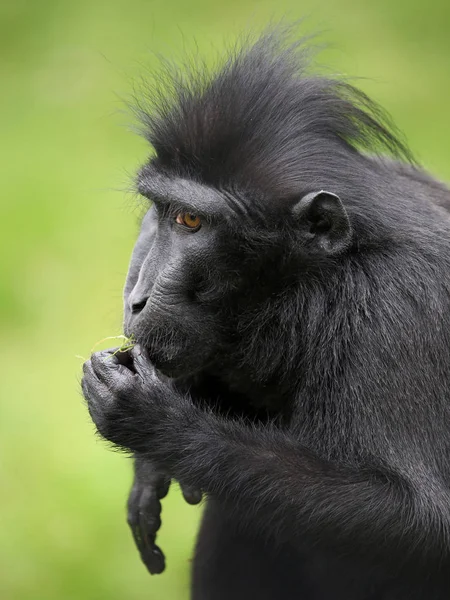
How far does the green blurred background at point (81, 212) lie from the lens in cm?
842

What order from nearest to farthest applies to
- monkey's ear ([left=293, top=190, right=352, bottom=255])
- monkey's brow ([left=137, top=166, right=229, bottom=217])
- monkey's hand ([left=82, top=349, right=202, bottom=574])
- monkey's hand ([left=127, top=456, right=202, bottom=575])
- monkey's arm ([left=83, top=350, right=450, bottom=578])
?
monkey's arm ([left=83, top=350, right=450, bottom=578]), monkey's hand ([left=82, top=349, right=202, bottom=574]), monkey's ear ([left=293, top=190, right=352, bottom=255]), monkey's brow ([left=137, top=166, right=229, bottom=217]), monkey's hand ([left=127, top=456, right=202, bottom=575])

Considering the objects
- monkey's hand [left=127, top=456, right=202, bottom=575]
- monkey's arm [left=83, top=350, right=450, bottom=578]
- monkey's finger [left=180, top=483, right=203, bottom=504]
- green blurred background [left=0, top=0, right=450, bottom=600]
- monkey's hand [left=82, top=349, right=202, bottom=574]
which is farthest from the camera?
green blurred background [left=0, top=0, right=450, bottom=600]

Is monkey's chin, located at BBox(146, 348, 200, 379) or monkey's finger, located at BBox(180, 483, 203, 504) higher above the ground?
monkey's chin, located at BBox(146, 348, 200, 379)

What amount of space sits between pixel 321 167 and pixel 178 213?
0.73 meters

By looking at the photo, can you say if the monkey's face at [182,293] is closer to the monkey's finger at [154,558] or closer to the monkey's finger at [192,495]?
the monkey's finger at [192,495]

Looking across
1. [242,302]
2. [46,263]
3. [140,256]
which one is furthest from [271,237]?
[46,263]

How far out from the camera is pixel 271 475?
507 cm

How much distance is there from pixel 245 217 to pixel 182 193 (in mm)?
333

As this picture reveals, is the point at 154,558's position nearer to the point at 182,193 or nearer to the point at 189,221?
the point at 189,221

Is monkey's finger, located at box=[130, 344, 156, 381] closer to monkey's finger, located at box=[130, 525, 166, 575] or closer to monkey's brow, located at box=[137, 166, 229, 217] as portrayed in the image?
monkey's brow, located at box=[137, 166, 229, 217]

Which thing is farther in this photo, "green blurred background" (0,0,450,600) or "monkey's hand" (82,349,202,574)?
"green blurred background" (0,0,450,600)

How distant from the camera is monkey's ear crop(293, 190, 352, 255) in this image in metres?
5.25

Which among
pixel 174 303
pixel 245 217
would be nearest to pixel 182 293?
pixel 174 303

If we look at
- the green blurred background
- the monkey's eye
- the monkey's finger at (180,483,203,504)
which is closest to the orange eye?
the monkey's eye
